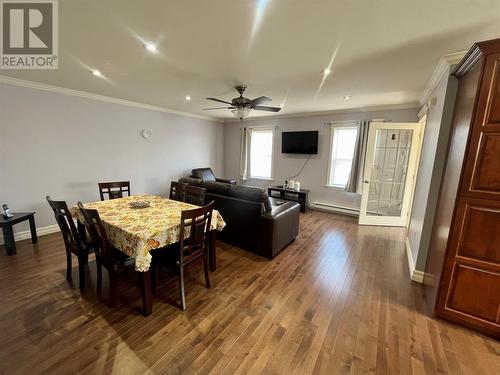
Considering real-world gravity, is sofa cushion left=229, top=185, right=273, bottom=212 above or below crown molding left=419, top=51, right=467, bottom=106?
below

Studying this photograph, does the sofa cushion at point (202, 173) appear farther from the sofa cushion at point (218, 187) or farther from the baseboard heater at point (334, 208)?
the baseboard heater at point (334, 208)

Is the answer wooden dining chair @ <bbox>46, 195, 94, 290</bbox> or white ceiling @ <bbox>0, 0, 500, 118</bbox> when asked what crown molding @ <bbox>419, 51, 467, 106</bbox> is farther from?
wooden dining chair @ <bbox>46, 195, 94, 290</bbox>

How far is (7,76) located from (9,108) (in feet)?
1.40

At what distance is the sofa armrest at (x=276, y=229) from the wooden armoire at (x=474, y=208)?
169 cm

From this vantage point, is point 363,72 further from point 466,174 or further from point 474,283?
point 474,283

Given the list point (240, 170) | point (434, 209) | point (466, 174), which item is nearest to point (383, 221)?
point (434, 209)

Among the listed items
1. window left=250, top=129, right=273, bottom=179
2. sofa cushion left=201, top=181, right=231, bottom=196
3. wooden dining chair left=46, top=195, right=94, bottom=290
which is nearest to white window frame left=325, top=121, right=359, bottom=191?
window left=250, top=129, right=273, bottom=179

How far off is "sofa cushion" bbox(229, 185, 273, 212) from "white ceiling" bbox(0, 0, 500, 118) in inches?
59.7

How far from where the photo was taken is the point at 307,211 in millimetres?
5355

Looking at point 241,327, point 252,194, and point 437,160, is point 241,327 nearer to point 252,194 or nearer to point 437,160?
point 252,194

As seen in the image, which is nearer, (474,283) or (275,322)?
(474,283)

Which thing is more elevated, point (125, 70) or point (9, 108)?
point (125, 70)

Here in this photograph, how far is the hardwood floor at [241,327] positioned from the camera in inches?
59.0

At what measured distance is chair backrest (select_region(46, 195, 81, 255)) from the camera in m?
1.97
